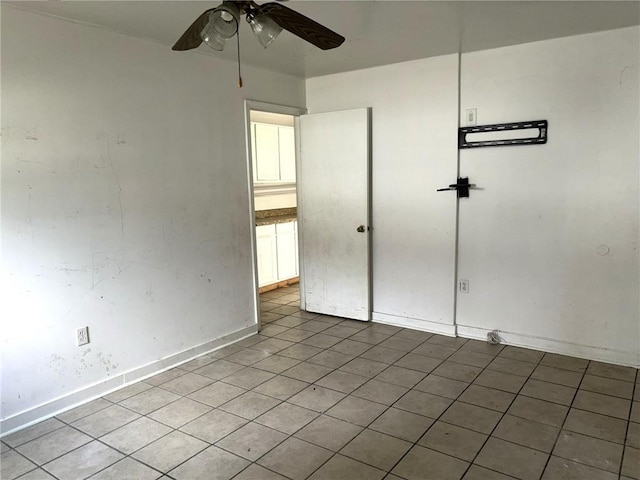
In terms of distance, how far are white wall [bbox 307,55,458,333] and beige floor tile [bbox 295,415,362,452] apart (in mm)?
1703

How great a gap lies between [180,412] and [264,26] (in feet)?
7.08

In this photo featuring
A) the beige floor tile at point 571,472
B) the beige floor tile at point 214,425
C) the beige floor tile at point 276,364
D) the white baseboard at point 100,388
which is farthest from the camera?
the beige floor tile at point 276,364

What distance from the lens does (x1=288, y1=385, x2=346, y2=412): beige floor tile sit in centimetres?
271

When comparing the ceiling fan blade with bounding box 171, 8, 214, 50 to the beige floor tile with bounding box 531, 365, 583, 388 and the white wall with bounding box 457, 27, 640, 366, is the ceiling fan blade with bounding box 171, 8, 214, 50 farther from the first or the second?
the beige floor tile with bounding box 531, 365, 583, 388

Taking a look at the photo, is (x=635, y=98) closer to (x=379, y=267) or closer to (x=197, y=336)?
(x=379, y=267)

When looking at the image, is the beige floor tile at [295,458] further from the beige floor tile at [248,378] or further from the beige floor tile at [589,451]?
the beige floor tile at [589,451]

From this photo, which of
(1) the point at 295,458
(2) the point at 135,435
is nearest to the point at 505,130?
(1) the point at 295,458

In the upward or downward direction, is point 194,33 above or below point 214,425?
above

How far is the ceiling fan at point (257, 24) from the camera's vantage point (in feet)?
5.91

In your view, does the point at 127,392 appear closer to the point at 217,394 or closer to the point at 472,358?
the point at 217,394

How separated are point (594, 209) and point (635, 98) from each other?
2.51 ft

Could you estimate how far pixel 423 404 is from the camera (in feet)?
8.86

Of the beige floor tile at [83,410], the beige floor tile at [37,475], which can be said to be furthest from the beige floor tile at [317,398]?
the beige floor tile at [37,475]

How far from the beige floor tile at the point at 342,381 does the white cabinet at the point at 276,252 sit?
2.23 meters
